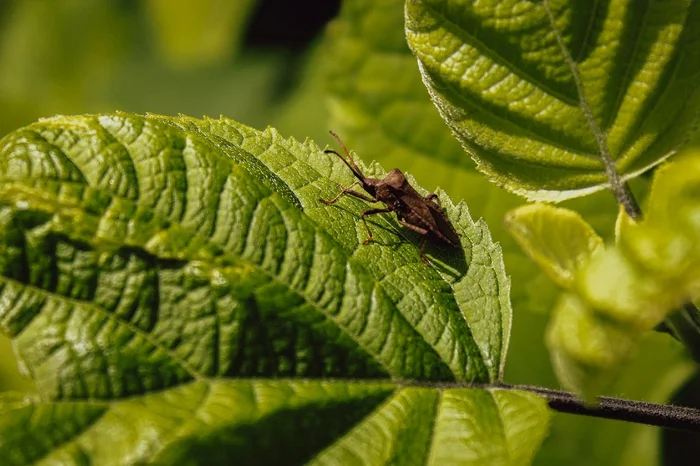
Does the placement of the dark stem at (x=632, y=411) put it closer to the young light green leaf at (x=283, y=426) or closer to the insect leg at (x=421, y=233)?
the young light green leaf at (x=283, y=426)

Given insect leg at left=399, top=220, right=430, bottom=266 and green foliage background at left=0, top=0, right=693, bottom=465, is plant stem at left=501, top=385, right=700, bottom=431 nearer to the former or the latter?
green foliage background at left=0, top=0, right=693, bottom=465

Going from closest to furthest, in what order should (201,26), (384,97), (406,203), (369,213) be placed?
(369,213) → (406,203) → (384,97) → (201,26)

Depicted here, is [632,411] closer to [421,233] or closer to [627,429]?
[421,233]

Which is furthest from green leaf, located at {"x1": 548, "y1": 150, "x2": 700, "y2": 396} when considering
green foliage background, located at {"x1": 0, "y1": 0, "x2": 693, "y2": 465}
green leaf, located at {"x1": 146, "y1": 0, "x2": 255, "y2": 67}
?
green leaf, located at {"x1": 146, "y1": 0, "x2": 255, "y2": 67}

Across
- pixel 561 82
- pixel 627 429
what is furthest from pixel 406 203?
pixel 627 429

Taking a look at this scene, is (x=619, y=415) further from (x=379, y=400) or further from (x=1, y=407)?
(x=1, y=407)

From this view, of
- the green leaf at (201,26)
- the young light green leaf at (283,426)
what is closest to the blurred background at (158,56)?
the green leaf at (201,26)
